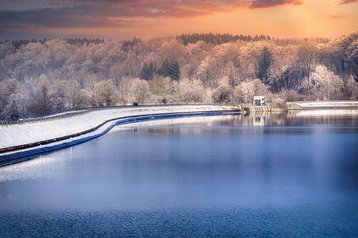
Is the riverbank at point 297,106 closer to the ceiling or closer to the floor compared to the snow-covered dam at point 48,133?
closer to the floor

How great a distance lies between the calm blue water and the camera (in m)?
15.6

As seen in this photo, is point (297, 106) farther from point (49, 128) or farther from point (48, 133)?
point (48, 133)

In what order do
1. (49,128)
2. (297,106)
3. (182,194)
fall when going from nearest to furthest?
(182,194) < (49,128) < (297,106)

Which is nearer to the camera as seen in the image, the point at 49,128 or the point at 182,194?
the point at 182,194

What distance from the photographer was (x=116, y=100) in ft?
468

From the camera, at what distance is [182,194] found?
66.5 ft

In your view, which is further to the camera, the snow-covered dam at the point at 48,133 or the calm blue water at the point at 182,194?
the snow-covered dam at the point at 48,133

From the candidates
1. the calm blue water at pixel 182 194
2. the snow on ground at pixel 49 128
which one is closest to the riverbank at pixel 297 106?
the snow on ground at pixel 49 128

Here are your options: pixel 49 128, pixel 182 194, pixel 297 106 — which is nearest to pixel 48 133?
pixel 49 128

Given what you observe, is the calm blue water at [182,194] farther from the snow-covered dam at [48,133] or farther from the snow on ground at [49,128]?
the snow on ground at [49,128]

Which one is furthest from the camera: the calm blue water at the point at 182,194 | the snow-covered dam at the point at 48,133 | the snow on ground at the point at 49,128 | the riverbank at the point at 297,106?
the riverbank at the point at 297,106

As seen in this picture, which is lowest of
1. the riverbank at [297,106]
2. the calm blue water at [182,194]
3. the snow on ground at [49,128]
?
the riverbank at [297,106]

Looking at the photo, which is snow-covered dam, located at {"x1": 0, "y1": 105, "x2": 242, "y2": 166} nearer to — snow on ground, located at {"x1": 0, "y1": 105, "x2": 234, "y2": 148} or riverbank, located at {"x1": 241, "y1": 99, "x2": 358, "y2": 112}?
snow on ground, located at {"x1": 0, "y1": 105, "x2": 234, "y2": 148}

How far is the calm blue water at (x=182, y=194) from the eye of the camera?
15.6 meters
